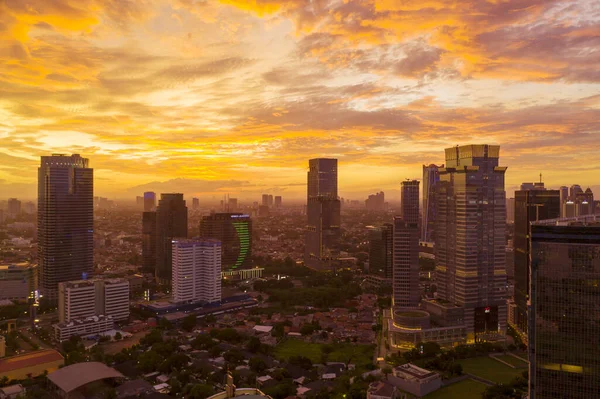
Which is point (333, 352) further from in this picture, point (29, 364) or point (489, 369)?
point (29, 364)

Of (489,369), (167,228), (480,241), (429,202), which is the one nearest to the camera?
(489,369)

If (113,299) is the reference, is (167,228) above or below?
above

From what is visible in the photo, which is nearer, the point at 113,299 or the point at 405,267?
the point at 113,299

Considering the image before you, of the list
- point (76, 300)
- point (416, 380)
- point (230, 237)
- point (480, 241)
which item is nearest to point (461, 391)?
point (416, 380)

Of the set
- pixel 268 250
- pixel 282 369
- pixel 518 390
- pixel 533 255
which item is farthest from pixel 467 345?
pixel 268 250

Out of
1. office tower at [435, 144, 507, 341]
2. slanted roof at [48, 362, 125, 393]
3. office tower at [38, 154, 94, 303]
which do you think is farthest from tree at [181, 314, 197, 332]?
office tower at [435, 144, 507, 341]

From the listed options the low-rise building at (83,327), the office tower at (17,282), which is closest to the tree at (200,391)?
the low-rise building at (83,327)

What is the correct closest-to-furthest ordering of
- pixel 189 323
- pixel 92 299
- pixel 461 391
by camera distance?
pixel 461 391
pixel 189 323
pixel 92 299

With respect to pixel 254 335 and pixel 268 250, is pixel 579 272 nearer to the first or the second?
pixel 254 335

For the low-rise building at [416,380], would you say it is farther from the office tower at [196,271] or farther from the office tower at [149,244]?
the office tower at [149,244]
